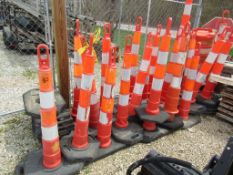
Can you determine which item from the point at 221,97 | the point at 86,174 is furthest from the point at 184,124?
the point at 86,174

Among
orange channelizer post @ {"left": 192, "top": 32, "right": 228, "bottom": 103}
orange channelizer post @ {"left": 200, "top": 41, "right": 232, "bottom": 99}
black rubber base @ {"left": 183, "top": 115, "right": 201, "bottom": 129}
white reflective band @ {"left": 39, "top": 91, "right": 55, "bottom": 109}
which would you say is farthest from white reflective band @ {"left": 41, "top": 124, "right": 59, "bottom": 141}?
orange channelizer post @ {"left": 200, "top": 41, "right": 232, "bottom": 99}

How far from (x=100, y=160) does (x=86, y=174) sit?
0.29 m

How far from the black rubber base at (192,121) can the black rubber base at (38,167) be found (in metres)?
1.92

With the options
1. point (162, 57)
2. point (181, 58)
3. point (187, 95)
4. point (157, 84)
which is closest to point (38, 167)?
point (157, 84)

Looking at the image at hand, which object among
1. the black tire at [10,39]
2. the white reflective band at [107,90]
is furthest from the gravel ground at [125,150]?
the black tire at [10,39]

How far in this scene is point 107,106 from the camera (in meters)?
A: 2.73

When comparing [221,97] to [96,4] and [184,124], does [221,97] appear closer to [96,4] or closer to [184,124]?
[184,124]

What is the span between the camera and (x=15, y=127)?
3355 millimetres

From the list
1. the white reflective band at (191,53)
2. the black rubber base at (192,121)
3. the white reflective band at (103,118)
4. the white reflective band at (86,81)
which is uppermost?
the white reflective band at (191,53)

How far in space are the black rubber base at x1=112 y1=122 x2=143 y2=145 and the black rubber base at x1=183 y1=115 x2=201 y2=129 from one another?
0.87 m

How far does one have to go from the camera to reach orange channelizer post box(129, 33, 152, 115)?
3107 millimetres

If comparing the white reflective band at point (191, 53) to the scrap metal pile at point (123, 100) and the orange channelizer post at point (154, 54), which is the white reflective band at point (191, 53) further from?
the orange channelizer post at point (154, 54)

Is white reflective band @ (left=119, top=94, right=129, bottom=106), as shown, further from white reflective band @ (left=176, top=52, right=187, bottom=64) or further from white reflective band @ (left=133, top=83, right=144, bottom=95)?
white reflective band @ (left=176, top=52, right=187, bottom=64)

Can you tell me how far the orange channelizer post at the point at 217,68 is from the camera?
3.85m
